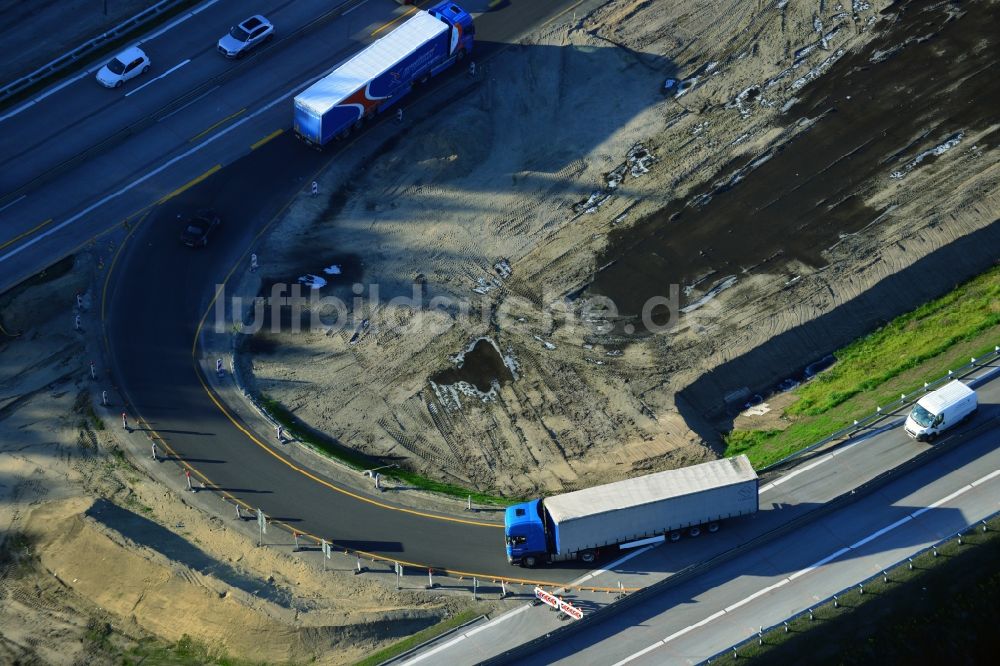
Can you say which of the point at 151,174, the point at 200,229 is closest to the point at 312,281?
the point at 200,229

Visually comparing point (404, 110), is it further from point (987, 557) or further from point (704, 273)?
point (987, 557)

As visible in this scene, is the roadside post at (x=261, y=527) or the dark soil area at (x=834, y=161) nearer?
the roadside post at (x=261, y=527)

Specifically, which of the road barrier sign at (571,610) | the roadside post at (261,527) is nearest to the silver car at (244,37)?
the roadside post at (261,527)

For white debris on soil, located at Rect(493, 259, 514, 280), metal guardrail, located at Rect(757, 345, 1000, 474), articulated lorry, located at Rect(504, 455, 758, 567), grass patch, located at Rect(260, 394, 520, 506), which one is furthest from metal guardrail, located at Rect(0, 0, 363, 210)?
metal guardrail, located at Rect(757, 345, 1000, 474)

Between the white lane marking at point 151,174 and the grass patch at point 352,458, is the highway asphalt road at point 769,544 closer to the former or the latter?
the grass patch at point 352,458

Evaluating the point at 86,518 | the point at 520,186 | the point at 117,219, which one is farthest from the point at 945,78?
the point at 86,518

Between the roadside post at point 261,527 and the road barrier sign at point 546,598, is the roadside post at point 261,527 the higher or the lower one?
the higher one
